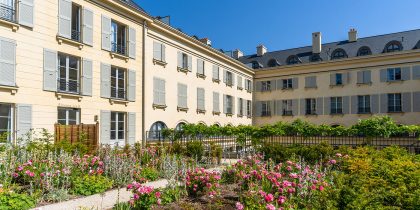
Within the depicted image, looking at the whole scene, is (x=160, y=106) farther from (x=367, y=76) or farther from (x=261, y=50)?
(x=261, y=50)

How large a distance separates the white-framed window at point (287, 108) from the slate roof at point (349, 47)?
4477mm

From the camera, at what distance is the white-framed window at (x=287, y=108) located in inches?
1324

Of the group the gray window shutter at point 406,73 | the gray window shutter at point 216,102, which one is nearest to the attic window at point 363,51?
the gray window shutter at point 406,73

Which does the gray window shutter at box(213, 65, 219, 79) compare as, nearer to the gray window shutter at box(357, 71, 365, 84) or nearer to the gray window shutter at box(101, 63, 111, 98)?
the gray window shutter at box(101, 63, 111, 98)

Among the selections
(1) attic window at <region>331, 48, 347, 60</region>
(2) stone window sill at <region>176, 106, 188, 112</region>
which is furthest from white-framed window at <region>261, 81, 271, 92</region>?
(2) stone window sill at <region>176, 106, 188, 112</region>

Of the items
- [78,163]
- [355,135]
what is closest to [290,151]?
[355,135]

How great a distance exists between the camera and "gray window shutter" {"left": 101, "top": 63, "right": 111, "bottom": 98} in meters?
16.8

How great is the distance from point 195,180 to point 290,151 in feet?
21.3

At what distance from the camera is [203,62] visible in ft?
86.3

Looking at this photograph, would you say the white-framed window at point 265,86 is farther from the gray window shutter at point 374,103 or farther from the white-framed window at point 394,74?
the white-framed window at point 394,74

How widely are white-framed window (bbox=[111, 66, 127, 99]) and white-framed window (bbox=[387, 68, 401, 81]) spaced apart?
930 inches

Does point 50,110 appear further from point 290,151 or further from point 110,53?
point 290,151

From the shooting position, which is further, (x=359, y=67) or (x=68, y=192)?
(x=359, y=67)

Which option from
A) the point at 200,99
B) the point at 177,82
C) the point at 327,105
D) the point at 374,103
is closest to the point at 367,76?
the point at 374,103
